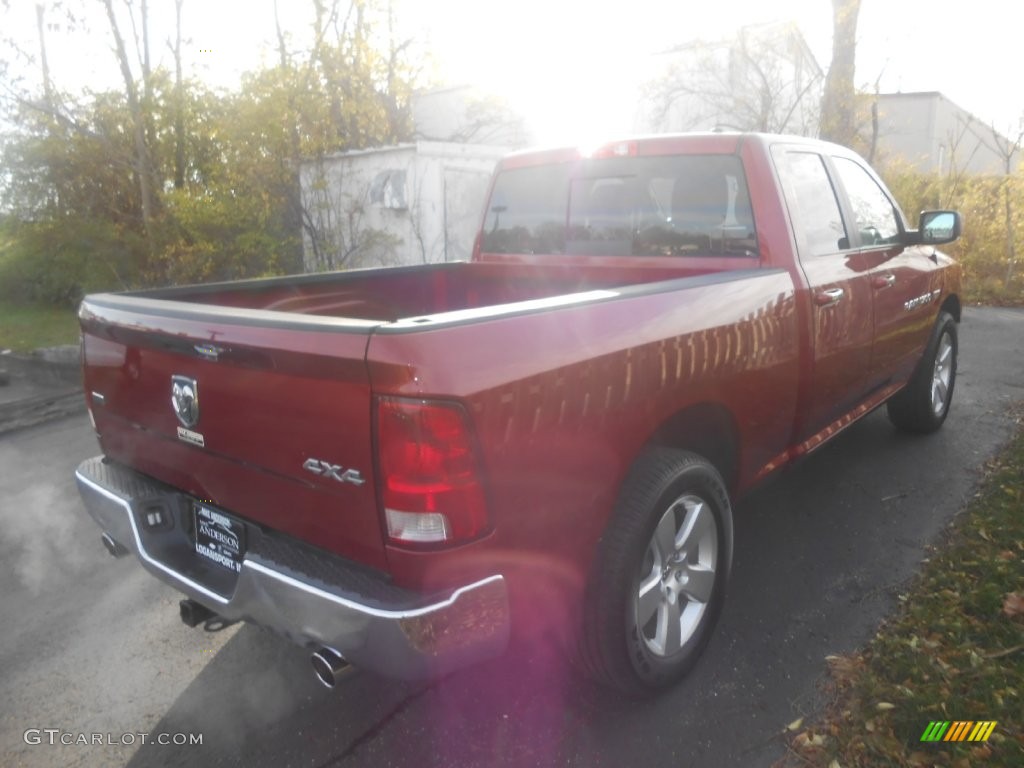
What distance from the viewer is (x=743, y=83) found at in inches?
538

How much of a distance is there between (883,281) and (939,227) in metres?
0.76

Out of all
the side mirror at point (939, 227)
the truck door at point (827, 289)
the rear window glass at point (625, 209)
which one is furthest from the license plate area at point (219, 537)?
the side mirror at point (939, 227)

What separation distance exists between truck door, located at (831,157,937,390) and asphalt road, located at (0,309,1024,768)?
2.57ft

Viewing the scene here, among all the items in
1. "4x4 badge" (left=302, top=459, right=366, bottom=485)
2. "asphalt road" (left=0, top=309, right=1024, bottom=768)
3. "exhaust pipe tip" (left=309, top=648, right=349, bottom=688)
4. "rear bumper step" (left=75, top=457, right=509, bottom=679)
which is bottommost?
"asphalt road" (left=0, top=309, right=1024, bottom=768)

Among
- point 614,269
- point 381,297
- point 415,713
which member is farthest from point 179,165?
point 415,713

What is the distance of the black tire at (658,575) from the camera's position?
2.38 m

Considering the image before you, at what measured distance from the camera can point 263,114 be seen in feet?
33.8

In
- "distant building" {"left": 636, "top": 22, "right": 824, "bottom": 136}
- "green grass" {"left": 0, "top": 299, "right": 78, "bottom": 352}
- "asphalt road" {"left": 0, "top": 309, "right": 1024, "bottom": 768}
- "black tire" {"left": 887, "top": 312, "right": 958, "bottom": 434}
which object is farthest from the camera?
"distant building" {"left": 636, "top": 22, "right": 824, "bottom": 136}

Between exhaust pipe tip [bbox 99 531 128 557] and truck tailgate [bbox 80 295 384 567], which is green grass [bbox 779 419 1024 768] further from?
exhaust pipe tip [bbox 99 531 128 557]

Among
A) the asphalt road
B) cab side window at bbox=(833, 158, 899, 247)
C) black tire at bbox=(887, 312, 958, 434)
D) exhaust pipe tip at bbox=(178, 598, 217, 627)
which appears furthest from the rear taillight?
black tire at bbox=(887, 312, 958, 434)

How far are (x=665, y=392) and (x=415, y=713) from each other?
4.53ft

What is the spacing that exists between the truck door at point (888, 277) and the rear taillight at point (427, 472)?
9.18 feet

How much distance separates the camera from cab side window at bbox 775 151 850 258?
134 inches

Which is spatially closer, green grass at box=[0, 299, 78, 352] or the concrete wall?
green grass at box=[0, 299, 78, 352]
